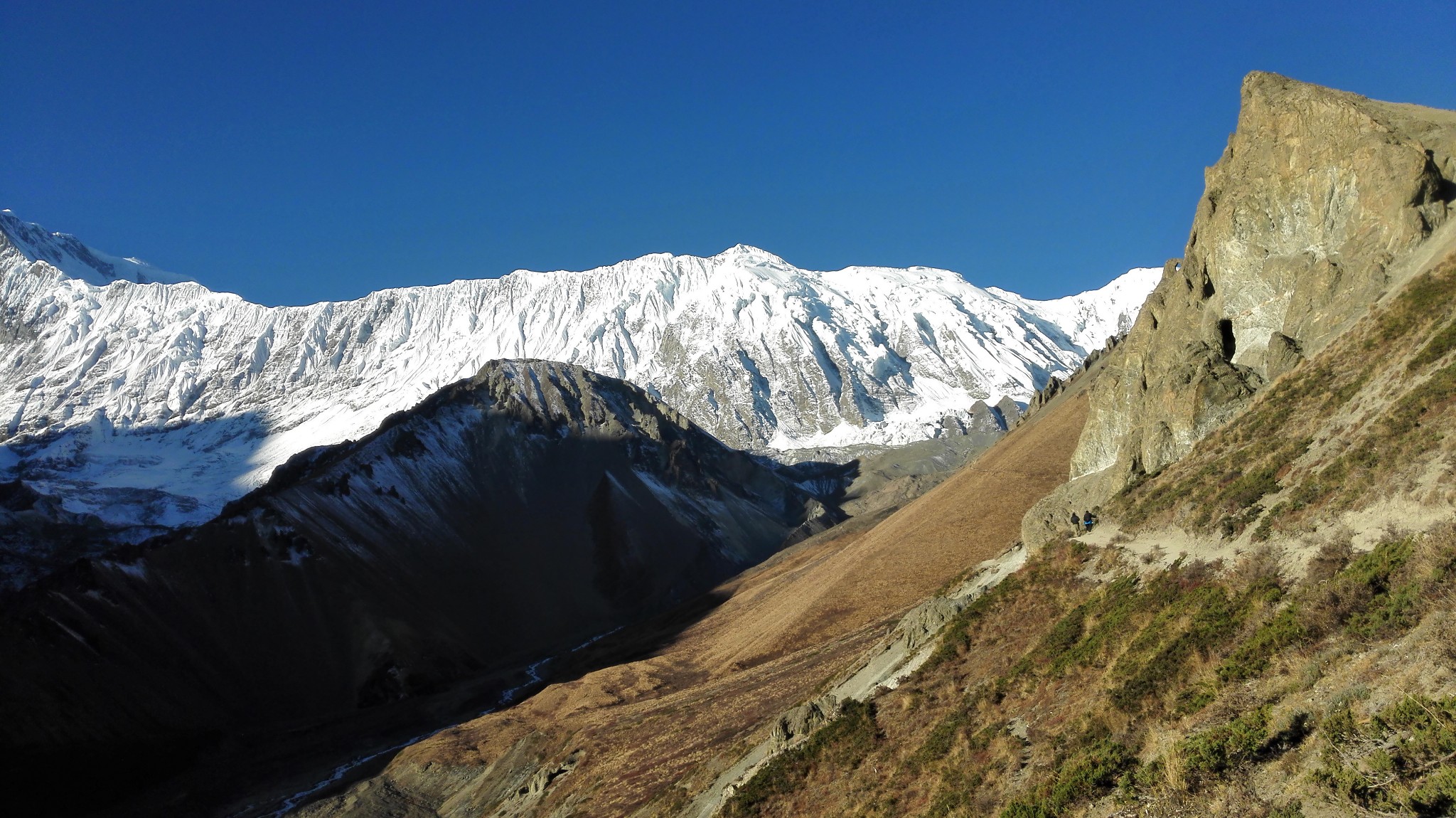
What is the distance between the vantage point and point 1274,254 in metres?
28.8

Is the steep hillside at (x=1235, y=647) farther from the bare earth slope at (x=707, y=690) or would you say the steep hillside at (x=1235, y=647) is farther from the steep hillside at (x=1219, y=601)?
the bare earth slope at (x=707, y=690)

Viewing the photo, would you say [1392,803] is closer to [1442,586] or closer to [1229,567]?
[1442,586]

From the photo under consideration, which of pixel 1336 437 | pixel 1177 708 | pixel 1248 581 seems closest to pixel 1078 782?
pixel 1177 708

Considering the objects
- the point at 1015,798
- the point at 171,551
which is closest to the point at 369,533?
the point at 171,551

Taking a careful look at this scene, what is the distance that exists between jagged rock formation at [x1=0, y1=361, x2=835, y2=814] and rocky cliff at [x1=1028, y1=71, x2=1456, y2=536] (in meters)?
65.2

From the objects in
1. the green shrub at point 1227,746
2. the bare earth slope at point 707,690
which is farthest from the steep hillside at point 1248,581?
the bare earth slope at point 707,690

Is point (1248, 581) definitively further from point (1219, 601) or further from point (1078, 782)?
point (1078, 782)

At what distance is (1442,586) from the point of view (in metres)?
11.7

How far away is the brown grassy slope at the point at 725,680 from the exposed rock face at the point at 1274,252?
1232 cm

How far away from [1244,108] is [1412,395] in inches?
781

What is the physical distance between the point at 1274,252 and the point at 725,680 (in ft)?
94.5

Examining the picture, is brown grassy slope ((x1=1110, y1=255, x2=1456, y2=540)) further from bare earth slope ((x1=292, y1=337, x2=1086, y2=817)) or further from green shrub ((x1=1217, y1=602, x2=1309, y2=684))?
bare earth slope ((x1=292, y1=337, x2=1086, y2=817))

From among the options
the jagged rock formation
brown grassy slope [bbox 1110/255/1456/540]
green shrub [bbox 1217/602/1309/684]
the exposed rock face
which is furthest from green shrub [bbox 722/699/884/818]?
the jagged rock formation

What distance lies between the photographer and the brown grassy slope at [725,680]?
3331 centimetres
